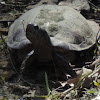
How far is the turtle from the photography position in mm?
2508

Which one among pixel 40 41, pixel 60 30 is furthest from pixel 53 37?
pixel 40 41

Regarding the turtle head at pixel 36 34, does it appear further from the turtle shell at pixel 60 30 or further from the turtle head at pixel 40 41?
the turtle shell at pixel 60 30

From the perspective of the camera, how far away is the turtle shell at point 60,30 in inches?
110

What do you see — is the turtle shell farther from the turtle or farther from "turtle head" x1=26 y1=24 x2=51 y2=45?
"turtle head" x1=26 y1=24 x2=51 y2=45

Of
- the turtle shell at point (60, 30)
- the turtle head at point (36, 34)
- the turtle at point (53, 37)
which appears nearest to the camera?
the turtle head at point (36, 34)

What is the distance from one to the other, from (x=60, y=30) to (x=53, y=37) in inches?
8.4

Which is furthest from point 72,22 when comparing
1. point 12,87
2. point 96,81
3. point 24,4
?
point 24,4

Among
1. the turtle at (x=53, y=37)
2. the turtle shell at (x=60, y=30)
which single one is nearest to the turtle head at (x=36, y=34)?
the turtle at (x=53, y=37)

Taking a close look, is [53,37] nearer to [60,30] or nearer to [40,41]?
[60,30]

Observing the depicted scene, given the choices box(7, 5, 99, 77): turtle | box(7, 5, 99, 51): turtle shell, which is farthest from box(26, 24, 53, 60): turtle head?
box(7, 5, 99, 51): turtle shell

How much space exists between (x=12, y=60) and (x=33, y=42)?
32.9 inches

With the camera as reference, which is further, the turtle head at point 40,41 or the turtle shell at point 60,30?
the turtle shell at point 60,30

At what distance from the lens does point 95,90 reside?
2.20 metres

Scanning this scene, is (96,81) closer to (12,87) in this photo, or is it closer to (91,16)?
(12,87)
